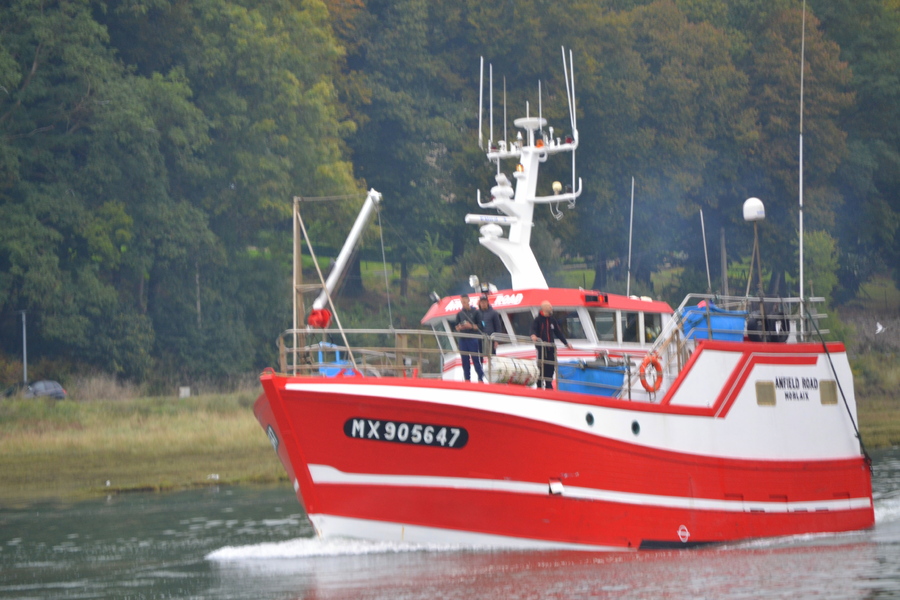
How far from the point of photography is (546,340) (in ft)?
61.8

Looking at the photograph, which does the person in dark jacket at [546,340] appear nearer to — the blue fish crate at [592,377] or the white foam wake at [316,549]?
the blue fish crate at [592,377]

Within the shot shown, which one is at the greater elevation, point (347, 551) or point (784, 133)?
point (784, 133)

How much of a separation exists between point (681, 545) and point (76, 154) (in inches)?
1484

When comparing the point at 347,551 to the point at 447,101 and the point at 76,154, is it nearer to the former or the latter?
the point at 76,154

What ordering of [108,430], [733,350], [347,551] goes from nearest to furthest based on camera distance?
[347,551] < [733,350] < [108,430]

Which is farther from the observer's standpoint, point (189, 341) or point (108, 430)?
point (189, 341)

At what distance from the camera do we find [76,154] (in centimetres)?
5031

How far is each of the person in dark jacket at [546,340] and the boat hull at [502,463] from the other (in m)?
1.06

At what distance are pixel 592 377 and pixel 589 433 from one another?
2018 millimetres

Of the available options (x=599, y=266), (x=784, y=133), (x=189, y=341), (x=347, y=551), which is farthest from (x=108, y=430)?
(x=784, y=133)

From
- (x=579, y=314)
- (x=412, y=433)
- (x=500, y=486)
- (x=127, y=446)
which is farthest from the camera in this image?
(x=127, y=446)

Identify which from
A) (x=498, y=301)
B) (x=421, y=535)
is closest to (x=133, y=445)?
(x=498, y=301)

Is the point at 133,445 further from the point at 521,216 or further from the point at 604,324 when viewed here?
the point at 604,324

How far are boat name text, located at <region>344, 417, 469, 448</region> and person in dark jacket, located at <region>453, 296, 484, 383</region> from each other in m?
1.22
